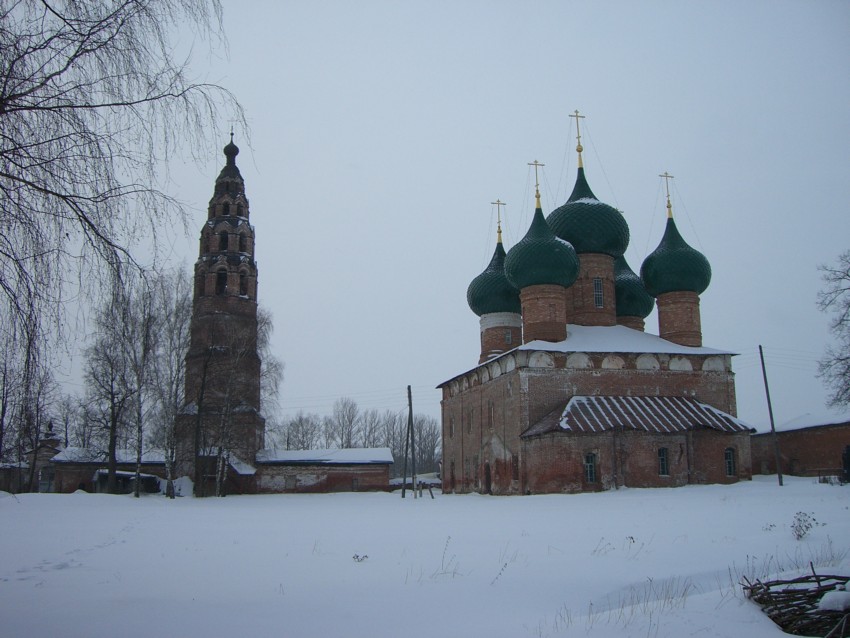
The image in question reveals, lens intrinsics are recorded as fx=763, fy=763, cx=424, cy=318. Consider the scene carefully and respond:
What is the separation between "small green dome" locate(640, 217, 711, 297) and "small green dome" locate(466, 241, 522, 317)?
18.1 ft

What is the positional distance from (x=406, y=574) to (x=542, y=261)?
19.9 meters

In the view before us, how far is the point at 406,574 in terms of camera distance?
743cm

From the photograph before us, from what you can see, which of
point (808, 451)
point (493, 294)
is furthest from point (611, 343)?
point (808, 451)

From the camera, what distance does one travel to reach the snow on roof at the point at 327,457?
1304 inches

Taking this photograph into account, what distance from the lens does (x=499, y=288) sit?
104ft

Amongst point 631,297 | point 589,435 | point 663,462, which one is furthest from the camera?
point 631,297

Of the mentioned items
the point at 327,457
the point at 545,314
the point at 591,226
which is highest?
the point at 591,226

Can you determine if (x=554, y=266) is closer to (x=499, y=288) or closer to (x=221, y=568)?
(x=499, y=288)

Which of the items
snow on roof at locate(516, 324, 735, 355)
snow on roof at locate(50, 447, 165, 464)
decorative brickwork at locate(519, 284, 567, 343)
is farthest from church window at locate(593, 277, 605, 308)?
snow on roof at locate(50, 447, 165, 464)

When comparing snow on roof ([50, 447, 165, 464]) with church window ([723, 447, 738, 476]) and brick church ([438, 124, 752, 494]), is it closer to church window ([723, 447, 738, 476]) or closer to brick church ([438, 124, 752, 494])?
brick church ([438, 124, 752, 494])

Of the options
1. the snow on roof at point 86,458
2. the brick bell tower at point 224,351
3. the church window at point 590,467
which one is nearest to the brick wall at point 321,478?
the brick bell tower at point 224,351

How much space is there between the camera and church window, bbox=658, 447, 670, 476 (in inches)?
922

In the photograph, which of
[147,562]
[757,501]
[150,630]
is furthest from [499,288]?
[150,630]

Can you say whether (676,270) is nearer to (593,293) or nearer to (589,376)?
(593,293)
